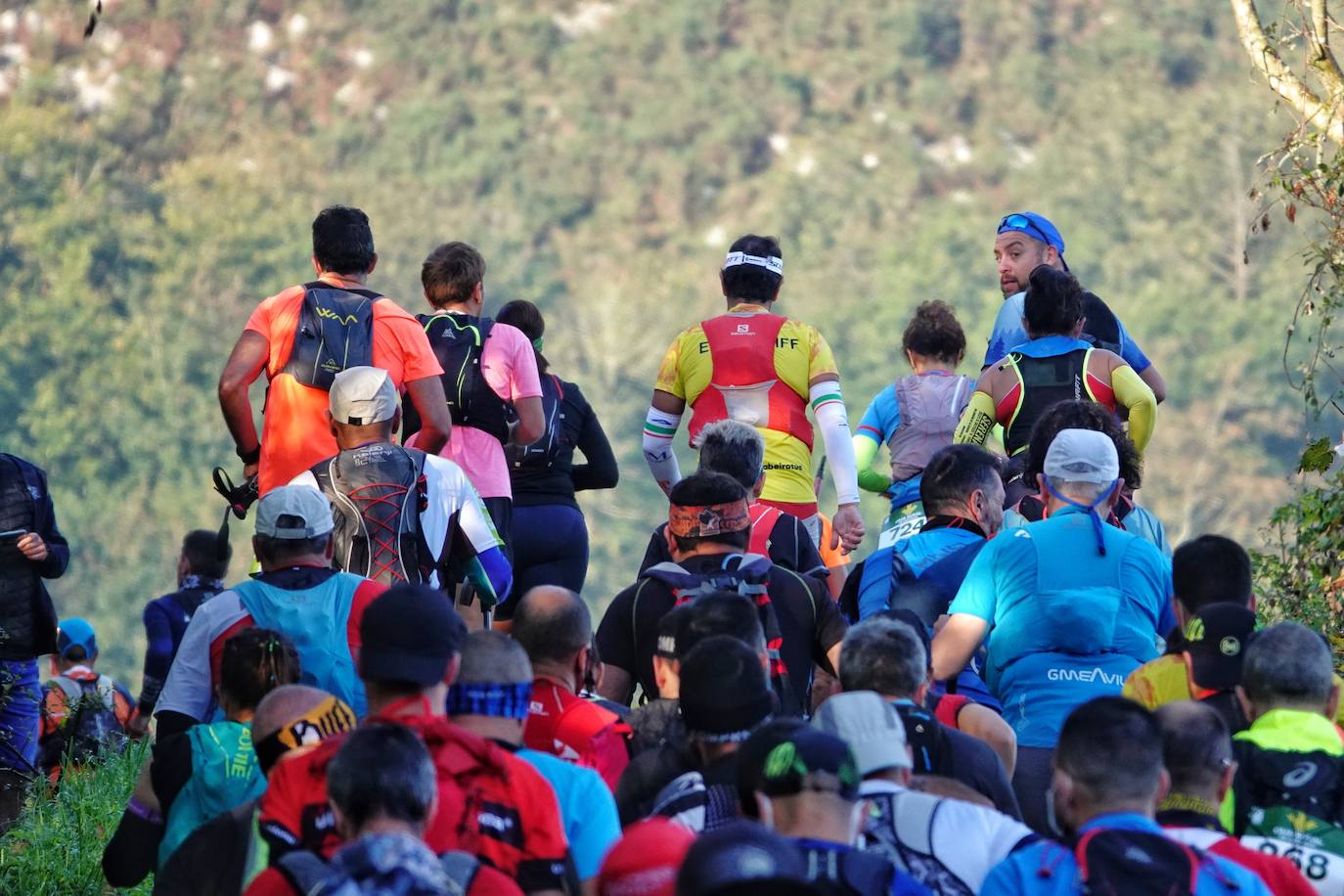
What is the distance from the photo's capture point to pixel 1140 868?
372 centimetres

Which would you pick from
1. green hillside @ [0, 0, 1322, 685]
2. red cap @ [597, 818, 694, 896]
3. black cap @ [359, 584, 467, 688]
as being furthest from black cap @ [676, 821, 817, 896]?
green hillside @ [0, 0, 1322, 685]

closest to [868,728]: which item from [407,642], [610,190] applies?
[407,642]

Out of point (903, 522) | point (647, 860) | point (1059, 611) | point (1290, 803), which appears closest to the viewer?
point (647, 860)

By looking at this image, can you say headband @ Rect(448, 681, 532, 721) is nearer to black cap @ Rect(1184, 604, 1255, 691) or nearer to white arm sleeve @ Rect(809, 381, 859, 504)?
black cap @ Rect(1184, 604, 1255, 691)

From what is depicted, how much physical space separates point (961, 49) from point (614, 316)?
692 inches

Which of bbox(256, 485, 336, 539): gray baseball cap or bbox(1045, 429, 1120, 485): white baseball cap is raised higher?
bbox(1045, 429, 1120, 485): white baseball cap

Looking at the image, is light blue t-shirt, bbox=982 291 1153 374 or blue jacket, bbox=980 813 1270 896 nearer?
blue jacket, bbox=980 813 1270 896

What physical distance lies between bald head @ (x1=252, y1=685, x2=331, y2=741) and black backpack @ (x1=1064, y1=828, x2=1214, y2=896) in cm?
164

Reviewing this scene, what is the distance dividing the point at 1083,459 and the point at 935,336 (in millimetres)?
2619

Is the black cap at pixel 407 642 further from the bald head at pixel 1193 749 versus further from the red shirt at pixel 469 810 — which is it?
the bald head at pixel 1193 749

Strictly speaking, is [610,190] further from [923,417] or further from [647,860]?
[647,860]

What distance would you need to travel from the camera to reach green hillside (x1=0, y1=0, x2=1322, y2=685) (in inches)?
2013

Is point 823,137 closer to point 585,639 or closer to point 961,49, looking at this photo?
point 961,49

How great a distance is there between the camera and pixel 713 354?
26.4 ft
